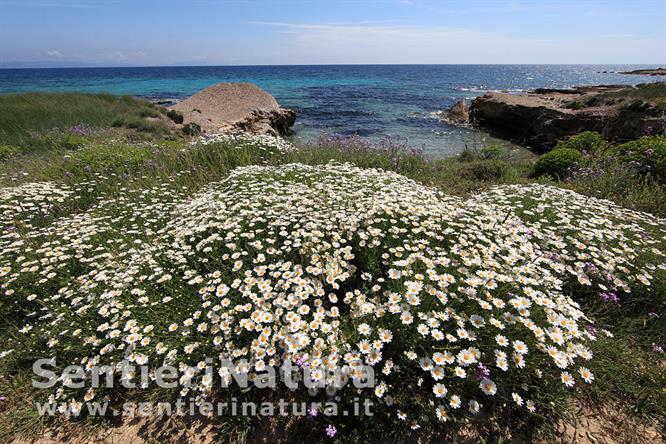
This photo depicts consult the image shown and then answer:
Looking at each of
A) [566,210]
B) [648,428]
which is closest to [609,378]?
[648,428]

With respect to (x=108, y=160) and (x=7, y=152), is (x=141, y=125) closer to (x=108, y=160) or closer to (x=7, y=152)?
(x=7, y=152)

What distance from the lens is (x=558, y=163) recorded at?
328 inches

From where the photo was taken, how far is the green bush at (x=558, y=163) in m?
8.16

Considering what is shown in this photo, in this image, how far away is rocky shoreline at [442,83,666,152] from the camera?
1405cm

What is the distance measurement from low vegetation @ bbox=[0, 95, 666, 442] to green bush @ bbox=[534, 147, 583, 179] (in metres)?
3.44

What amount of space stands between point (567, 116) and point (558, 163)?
1243cm

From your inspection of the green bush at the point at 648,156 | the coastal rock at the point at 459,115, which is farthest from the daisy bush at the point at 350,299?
the coastal rock at the point at 459,115

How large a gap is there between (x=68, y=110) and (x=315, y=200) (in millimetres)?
20145

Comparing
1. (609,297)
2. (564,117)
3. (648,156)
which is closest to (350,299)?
(609,297)

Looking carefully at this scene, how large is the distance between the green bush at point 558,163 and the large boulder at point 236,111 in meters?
14.8

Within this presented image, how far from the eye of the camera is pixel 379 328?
8.72 feet

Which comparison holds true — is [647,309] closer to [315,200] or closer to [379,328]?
[379,328]

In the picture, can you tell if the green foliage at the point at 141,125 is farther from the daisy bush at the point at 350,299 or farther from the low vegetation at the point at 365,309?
the daisy bush at the point at 350,299

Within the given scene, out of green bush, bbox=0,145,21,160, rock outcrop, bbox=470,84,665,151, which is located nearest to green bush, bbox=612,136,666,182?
rock outcrop, bbox=470,84,665,151
